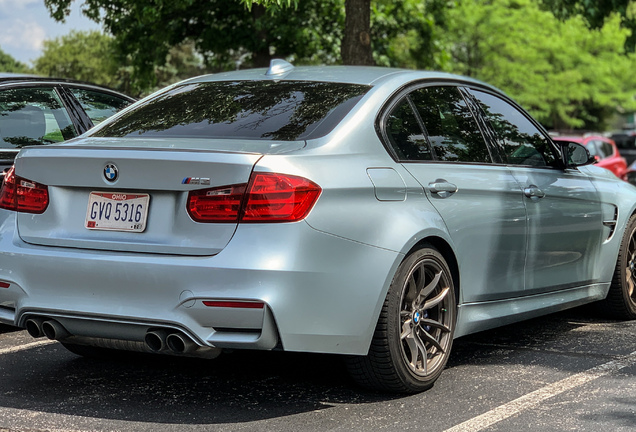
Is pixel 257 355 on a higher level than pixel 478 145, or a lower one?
lower

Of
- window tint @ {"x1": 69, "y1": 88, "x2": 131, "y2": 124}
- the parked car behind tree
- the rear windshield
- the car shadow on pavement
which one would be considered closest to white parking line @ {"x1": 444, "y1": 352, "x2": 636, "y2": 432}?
the car shadow on pavement

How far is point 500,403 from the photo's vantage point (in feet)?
15.1

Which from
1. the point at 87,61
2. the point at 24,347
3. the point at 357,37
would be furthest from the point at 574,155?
the point at 87,61

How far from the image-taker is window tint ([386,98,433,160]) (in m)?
4.79

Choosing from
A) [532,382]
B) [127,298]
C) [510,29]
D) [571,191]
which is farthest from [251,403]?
[510,29]

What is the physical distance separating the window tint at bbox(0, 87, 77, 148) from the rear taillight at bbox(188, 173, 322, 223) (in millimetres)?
3211

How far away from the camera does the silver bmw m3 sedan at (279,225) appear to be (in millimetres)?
4031

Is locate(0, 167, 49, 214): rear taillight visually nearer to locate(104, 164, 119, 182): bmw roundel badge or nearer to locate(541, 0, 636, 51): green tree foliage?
locate(104, 164, 119, 182): bmw roundel badge

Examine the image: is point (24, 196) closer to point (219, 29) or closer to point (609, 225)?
point (609, 225)

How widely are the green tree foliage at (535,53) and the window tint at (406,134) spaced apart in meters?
35.3

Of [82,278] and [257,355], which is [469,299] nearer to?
[257,355]

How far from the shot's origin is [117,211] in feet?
13.9

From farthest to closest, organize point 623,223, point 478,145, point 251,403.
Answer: point 623,223, point 478,145, point 251,403

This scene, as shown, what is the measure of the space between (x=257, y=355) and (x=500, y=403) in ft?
5.13
